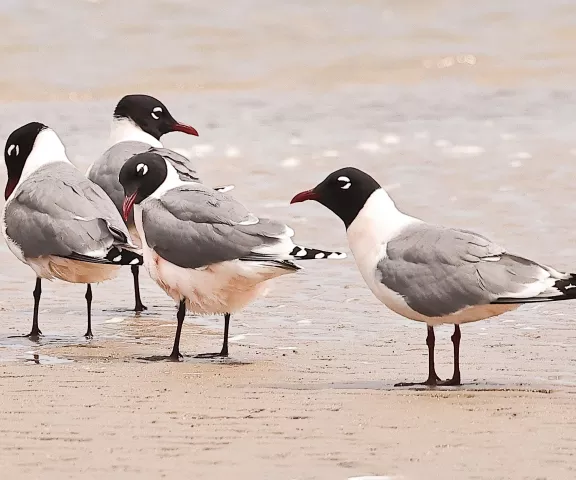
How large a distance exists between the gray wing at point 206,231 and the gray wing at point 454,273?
745mm

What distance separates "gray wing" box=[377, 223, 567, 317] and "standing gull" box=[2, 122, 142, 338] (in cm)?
153

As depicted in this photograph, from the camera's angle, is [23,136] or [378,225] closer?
[378,225]

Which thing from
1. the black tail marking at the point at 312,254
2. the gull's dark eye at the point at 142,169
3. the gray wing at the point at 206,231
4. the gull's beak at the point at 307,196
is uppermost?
the gull's dark eye at the point at 142,169

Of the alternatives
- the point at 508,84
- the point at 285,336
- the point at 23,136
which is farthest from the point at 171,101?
the point at 285,336

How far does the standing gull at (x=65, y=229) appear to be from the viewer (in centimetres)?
712

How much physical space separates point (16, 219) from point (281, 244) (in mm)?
1626

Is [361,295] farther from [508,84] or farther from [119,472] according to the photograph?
[508,84]

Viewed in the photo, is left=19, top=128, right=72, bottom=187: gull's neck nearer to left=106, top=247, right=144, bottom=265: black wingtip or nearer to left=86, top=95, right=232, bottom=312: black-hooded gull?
left=86, top=95, right=232, bottom=312: black-hooded gull

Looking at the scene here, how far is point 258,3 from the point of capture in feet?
72.4

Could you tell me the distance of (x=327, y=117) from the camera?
1492 cm

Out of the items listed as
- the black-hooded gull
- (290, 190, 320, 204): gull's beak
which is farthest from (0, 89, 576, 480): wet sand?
the black-hooded gull

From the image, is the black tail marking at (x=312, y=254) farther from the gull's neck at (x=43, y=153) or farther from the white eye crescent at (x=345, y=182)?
the gull's neck at (x=43, y=153)

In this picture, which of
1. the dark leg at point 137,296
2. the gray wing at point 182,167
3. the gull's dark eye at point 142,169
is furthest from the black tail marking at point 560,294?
the dark leg at point 137,296

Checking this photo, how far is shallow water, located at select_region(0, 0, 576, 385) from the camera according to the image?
770 centimetres
